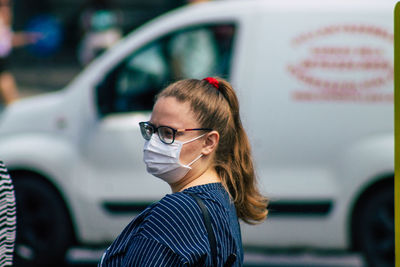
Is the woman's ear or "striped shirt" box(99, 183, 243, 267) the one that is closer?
"striped shirt" box(99, 183, 243, 267)

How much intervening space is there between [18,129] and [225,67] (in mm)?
1543

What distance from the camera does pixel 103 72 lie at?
17.9ft

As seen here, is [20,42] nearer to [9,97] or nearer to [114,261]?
[9,97]

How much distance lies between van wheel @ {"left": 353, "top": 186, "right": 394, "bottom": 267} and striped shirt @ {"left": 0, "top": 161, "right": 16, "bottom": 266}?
308 cm

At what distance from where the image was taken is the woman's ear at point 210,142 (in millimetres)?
2311

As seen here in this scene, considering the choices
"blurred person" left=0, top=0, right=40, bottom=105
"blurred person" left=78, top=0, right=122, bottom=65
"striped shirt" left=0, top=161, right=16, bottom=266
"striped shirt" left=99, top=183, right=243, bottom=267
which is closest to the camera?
"striped shirt" left=99, top=183, right=243, bottom=267

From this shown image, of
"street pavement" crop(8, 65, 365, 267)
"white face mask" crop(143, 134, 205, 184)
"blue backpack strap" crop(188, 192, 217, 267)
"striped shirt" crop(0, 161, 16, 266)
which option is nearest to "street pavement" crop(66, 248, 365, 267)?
"street pavement" crop(8, 65, 365, 267)

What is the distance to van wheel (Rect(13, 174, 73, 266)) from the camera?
17.9 ft

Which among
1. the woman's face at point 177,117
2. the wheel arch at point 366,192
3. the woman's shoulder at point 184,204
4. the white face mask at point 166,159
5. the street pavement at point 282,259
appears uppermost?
the woman's face at point 177,117

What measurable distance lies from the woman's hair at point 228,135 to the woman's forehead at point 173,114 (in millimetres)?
16

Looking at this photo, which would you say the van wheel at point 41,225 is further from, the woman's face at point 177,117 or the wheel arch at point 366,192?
the woman's face at point 177,117

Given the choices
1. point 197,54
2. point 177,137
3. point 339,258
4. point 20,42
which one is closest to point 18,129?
point 197,54

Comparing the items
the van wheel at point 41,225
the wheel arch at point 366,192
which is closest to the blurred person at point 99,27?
the van wheel at point 41,225

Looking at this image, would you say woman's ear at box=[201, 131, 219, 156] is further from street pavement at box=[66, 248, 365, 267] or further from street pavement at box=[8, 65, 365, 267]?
street pavement at box=[66, 248, 365, 267]
